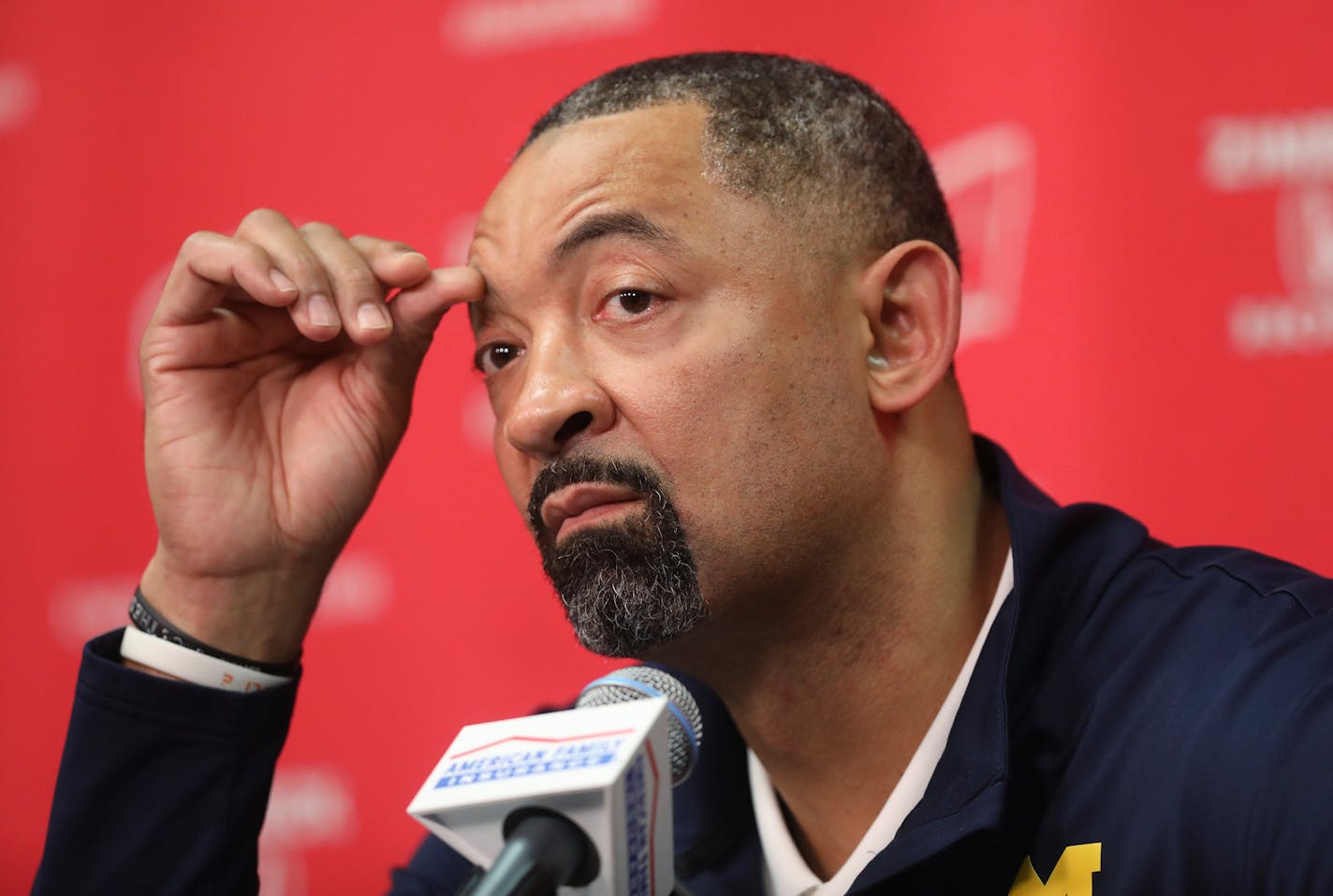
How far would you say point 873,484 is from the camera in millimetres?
1487

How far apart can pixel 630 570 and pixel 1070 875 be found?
0.51m

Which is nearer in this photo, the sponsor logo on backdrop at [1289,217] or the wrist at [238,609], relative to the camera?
the wrist at [238,609]

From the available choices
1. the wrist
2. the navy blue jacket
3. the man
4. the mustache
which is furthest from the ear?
the wrist

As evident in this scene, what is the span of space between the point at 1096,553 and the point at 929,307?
13.2 inches

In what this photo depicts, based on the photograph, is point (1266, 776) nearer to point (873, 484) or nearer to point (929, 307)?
point (873, 484)

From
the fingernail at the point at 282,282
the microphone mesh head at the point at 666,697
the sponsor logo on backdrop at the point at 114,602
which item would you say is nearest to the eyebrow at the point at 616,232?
the fingernail at the point at 282,282

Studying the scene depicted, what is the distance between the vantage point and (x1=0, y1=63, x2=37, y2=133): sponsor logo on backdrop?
8.48 ft

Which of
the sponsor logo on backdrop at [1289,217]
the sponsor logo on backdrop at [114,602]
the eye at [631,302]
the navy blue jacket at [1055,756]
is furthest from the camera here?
the sponsor logo on backdrop at [114,602]

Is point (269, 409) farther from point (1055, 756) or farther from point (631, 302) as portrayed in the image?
point (1055, 756)

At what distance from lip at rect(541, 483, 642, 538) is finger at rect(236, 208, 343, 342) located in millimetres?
375

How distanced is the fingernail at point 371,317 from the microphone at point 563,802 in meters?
0.70

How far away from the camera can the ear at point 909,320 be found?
1513mm

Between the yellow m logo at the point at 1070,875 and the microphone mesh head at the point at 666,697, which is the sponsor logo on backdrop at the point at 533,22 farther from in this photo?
the yellow m logo at the point at 1070,875

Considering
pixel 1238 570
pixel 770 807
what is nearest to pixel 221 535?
pixel 770 807
